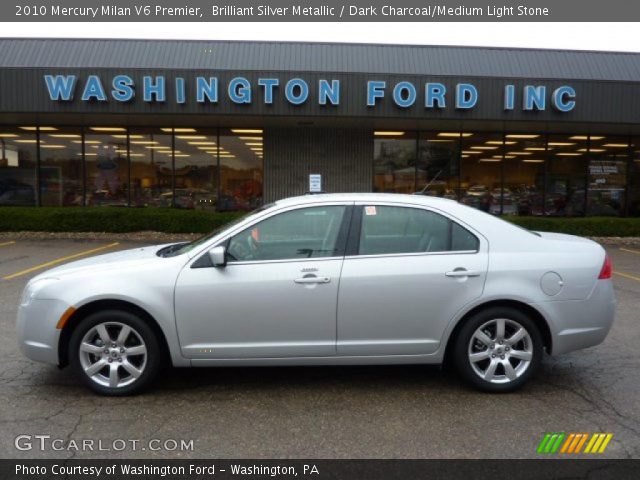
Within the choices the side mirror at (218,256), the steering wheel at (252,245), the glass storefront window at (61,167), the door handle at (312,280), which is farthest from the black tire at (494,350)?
the glass storefront window at (61,167)

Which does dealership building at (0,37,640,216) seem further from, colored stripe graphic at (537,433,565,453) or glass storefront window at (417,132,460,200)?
colored stripe graphic at (537,433,565,453)

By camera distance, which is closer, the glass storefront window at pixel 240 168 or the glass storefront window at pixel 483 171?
the glass storefront window at pixel 240 168

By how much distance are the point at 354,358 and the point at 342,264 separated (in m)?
0.73

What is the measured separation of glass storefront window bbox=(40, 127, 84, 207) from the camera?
1773 cm

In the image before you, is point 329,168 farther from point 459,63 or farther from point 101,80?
point 101,80

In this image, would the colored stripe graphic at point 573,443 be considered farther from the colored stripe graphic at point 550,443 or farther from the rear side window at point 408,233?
the rear side window at point 408,233

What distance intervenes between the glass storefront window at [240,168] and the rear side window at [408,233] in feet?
44.7

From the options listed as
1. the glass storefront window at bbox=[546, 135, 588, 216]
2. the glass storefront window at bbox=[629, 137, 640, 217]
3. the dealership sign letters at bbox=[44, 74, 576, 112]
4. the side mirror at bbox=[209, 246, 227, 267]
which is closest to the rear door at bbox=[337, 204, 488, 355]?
the side mirror at bbox=[209, 246, 227, 267]

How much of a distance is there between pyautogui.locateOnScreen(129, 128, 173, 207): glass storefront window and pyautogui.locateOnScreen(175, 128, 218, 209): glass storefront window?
0.92 ft

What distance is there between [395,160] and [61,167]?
10.6 meters

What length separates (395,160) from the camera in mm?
17938

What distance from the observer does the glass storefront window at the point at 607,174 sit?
18.4 meters

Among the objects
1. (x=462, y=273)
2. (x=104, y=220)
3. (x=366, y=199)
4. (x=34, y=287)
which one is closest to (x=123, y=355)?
(x=34, y=287)

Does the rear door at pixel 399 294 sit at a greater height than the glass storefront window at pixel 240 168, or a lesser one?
lesser
